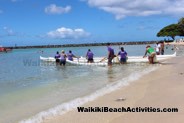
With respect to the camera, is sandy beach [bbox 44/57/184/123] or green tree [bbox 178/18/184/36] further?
green tree [bbox 178/18/184/36]

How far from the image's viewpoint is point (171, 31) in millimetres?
107625

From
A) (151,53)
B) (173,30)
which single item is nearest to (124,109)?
(151,53)

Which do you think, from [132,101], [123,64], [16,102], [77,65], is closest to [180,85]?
[132,101]

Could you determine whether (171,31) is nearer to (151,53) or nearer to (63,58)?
(63,58)

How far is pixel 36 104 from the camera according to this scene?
952 centimetres

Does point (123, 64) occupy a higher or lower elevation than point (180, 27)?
lower

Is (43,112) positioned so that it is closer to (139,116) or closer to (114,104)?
(114,104)

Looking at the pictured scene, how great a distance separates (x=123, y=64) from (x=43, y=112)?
1511 centimetres

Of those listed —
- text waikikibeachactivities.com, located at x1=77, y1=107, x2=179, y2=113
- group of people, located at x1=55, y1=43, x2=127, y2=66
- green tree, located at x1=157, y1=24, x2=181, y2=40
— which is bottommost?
text waikikibeachactivities.com, located at x1=77, y1=107, x2=179, y2=113

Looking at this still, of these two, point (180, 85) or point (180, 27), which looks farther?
point (180, 27)

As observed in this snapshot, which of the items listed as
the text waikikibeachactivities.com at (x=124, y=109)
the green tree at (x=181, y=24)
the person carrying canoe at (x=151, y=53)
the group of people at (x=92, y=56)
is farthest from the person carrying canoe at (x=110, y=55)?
the green tree at (x=181, y=24)

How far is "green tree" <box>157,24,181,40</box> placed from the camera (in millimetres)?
104069

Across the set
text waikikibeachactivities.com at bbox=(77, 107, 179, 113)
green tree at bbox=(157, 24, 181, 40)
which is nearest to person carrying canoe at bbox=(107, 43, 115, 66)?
text waikikibeachactivities.com at bbox=(77, 107, 179, 113)

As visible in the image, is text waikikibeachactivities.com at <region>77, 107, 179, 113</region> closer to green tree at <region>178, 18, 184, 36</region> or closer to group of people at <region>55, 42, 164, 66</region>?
group of people at <region>55, 42, 164, 66</region>
